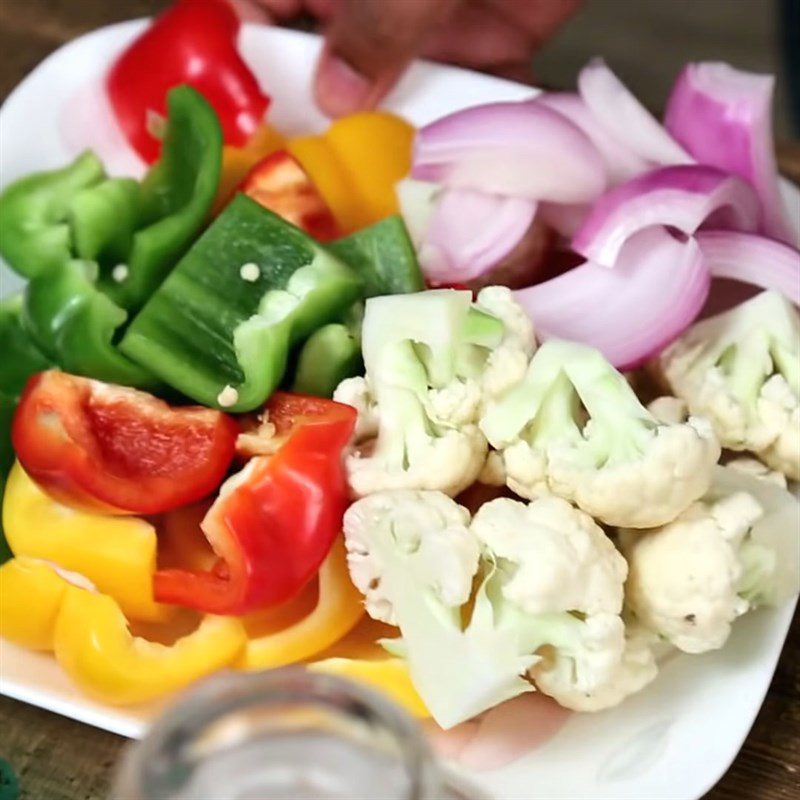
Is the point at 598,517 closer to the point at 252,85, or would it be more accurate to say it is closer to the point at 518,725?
the point at 518,725

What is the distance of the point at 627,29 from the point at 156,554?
1.82m

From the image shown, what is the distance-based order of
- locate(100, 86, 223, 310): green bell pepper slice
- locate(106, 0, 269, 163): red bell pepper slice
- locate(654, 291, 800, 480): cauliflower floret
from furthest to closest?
locate(106, 0, 269, 163): red bell pepper slice
locate(100, 86, 223, 310): green bell pepper slice
locate(654, 291, 800, 480): cauliflower floret

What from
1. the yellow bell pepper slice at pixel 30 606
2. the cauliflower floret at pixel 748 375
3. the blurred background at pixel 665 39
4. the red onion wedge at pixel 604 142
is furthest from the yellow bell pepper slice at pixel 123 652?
the blurred background at pixel 665 39

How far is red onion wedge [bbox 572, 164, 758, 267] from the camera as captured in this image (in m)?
0.96

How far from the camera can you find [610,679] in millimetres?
792

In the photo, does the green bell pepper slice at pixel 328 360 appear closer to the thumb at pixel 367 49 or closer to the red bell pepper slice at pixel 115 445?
the red bell pepper slice at pixel 115 445

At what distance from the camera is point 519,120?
1.04 metres

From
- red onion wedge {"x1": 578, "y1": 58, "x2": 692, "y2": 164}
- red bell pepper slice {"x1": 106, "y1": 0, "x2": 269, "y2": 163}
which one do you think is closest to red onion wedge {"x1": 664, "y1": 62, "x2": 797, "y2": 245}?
red onion wedge {"x1": 578, "y1": 58, "x2": 692, "y2": 164}

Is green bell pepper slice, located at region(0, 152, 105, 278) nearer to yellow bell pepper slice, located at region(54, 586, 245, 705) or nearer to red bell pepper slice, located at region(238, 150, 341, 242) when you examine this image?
red bell pepper slice, located at region(238, 150, 341, 242)

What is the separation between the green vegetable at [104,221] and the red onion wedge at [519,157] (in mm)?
229

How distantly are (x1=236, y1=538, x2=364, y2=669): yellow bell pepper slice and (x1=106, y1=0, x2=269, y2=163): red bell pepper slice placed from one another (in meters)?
0.45

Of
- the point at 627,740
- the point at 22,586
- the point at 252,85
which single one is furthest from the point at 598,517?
the point at 252,85

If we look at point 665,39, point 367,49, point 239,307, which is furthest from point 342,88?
point 665,39

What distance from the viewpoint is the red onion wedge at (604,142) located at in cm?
107
